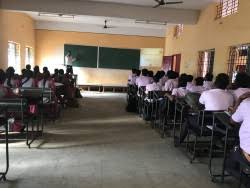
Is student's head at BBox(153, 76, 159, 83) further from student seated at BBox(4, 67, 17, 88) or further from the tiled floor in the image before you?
student seated at BBox(4, 67, 17, 88)

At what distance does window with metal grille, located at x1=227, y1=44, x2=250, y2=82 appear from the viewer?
6.06 m

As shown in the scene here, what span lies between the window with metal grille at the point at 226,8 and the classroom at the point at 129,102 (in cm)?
3

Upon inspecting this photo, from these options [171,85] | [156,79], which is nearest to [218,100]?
[171,85]

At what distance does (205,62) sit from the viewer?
844cm

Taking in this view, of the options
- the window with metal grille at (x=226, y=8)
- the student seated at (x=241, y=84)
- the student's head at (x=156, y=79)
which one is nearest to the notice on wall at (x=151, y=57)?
the window with metal grille at (x=226, y=8)

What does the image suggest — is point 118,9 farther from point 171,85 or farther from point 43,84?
point 43,84

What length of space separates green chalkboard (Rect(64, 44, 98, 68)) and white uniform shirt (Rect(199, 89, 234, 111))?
31.9 feet

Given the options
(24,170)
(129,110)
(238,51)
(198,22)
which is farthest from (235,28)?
(24,170)

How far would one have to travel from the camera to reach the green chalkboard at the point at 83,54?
1288 centimetres

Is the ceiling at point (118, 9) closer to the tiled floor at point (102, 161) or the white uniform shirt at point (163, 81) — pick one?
the white uniform shirt at point (163, 81)

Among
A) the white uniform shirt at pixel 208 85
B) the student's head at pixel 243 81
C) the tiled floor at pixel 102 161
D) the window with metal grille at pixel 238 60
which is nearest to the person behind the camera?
the tiled floor at pixel 102 161

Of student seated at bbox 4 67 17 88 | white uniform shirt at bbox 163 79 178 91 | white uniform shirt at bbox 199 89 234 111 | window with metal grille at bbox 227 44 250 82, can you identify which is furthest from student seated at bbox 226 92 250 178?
student seated at bbox 4 67 17 88

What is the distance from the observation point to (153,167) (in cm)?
364

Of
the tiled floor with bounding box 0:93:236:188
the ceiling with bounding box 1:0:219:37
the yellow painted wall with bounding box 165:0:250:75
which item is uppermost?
the ceiling with bounding box 1:0:219:37
